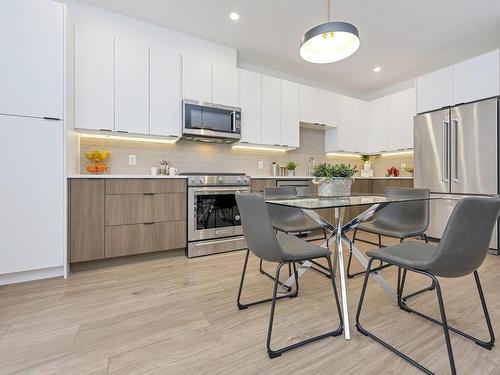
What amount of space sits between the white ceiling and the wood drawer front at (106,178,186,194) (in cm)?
189

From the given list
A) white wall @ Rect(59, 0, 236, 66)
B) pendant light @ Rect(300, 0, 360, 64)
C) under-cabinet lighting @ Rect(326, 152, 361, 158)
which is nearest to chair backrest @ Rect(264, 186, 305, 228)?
pendant light @ Rect(300, 0, 360, 64)

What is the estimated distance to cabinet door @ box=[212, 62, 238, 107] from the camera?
3371 millimetres

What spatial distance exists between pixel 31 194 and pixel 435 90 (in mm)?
4764

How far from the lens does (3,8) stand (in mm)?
2023

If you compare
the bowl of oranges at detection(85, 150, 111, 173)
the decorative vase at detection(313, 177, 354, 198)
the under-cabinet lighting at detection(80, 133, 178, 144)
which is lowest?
the decorative vase at detection(313, 177, 354, 198)

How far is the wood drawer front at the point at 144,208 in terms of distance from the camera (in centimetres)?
250

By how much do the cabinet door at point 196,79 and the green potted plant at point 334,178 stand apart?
2.05 metres

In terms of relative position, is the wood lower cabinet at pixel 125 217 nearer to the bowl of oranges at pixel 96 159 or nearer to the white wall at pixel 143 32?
the bowl of oranges at pixel 96 159

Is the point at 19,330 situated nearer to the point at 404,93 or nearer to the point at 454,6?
the point at 454,6

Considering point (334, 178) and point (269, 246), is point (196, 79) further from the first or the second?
point (269, 246)

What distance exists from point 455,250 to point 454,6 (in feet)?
9.60

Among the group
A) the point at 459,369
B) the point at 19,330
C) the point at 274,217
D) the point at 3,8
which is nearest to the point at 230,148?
the point at 274,217

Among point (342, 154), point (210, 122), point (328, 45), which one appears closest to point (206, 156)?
point (210, 122)

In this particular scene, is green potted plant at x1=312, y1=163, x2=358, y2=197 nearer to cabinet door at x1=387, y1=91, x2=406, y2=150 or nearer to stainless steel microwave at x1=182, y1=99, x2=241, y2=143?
stainless steel microwave at x1=182, y1=99, x2=241, y2=143
